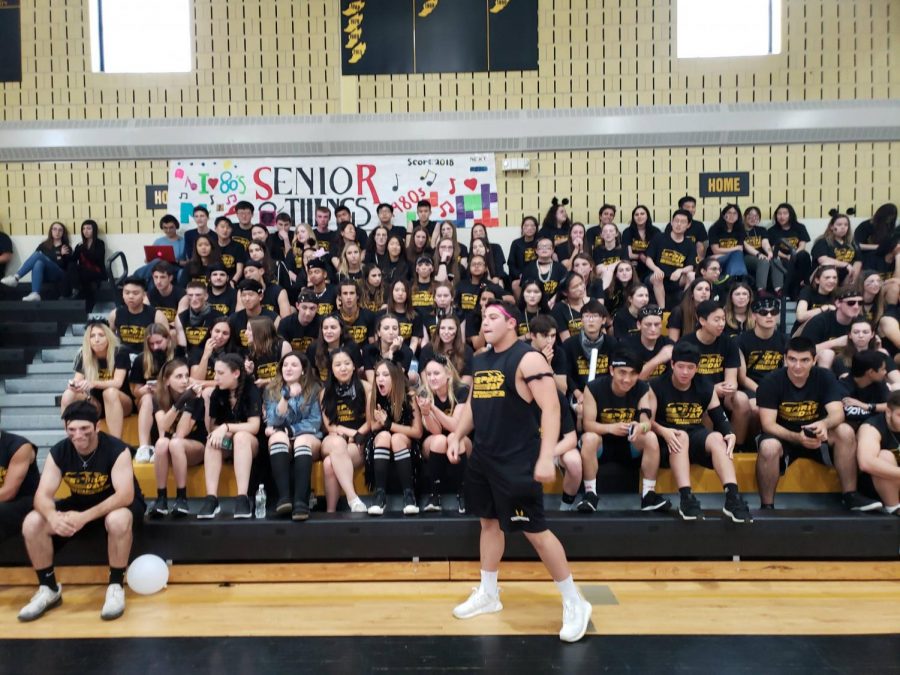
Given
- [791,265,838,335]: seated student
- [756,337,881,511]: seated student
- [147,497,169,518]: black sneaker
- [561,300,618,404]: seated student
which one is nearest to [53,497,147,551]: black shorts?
[147,497,169,518]: black sneaker

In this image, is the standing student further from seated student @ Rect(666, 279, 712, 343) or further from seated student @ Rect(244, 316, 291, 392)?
seated student @ Rect(666, 279, 712, 343)

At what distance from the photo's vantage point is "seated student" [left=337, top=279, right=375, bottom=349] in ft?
17.8

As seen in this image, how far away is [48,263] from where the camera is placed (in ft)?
24.9

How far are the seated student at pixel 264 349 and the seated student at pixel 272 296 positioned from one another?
964 millimetres

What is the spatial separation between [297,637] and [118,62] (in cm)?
791

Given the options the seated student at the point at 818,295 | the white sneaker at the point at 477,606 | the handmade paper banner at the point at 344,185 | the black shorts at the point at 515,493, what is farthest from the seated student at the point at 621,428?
the handmade paper banner at the point at 344,185

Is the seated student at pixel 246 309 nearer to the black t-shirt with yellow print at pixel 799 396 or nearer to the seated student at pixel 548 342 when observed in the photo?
the seated student at pixel 548 342

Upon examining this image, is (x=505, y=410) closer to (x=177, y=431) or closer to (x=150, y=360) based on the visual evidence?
(x=177, y=431)

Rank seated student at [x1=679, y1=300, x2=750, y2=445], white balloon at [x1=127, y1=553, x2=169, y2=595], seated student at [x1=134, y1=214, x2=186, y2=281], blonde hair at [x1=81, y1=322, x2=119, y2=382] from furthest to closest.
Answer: seated student at [x1=134, y1=214, x2=186, y2=281] → blonde hair at [x1=81, y1=322, x2=119, y2=382] → seated student at [x1=679, y1=300, x2=750, y2=445] → white balloon at [x1=127, y1=553, x2=169, y2=595]

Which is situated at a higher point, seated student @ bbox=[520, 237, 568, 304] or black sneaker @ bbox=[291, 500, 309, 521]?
seated student @ bbox=[520, 237, 568, 304]

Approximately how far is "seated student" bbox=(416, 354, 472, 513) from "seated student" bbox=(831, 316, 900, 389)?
2.58 m

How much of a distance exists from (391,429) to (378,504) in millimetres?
471

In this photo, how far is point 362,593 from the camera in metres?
3.84

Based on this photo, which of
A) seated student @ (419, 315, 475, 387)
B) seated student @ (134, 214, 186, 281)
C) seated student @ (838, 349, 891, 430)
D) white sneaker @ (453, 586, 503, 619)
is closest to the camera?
white sneaker @ (453, 586, 503, 619)
